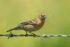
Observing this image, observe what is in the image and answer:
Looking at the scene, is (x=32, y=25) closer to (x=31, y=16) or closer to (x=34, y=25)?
(x=34, y=25)

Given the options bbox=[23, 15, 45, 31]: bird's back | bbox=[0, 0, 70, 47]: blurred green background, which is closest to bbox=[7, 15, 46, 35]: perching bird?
bbox=[23, 15, 45, 31]: bird's back

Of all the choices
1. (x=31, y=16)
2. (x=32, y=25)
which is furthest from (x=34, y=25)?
(x=31, y=16)

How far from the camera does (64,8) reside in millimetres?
8500

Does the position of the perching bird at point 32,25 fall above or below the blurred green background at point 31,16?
below

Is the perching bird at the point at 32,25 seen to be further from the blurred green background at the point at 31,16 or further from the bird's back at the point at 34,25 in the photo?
the blurred green background at the point at 31,16

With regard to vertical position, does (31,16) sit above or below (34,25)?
above

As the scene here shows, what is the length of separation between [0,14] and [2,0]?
299mm

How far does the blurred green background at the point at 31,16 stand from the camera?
7.74 meters

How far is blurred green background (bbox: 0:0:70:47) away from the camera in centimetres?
774

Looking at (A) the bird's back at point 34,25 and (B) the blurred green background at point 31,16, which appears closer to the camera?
(A) the bird's back at point 34,25

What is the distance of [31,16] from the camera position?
852 centimetres

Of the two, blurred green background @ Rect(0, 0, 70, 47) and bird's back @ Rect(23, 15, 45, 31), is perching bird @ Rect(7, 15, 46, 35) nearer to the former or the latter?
bird's back @ Rect(23, 15, 45, 31)

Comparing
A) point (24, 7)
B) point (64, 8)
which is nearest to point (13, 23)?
point (24, 7)

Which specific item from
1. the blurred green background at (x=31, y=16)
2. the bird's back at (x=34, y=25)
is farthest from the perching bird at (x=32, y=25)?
the blurred green background at (x=31, y=16)
